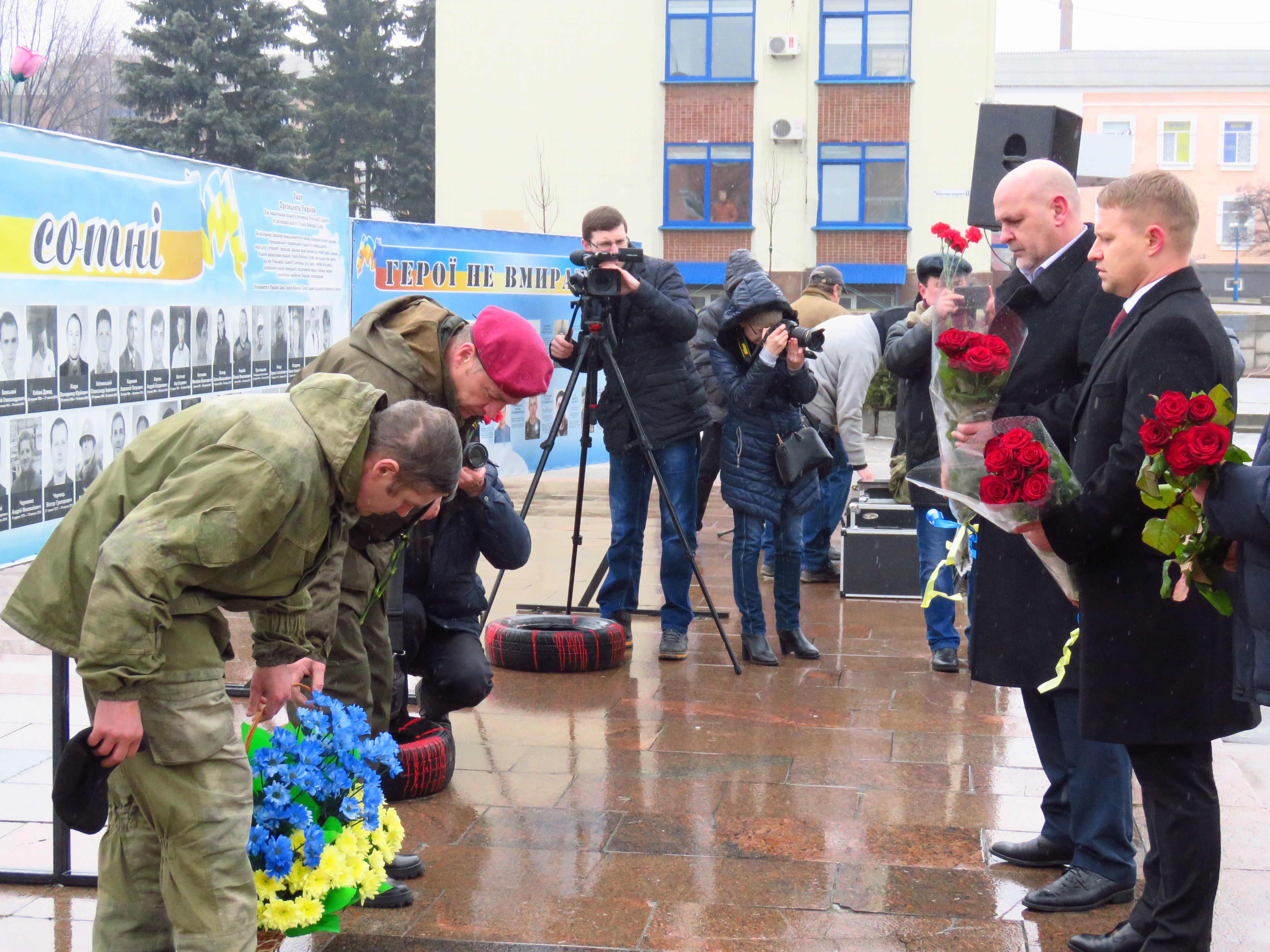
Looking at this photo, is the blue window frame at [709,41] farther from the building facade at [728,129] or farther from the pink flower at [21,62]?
the pink flower at [21,62]

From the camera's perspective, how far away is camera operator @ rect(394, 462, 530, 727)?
182 inches

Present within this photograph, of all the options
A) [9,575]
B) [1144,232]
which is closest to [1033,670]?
[1144,232]

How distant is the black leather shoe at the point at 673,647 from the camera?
260 inches

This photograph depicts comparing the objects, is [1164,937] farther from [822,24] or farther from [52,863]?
[822,24]

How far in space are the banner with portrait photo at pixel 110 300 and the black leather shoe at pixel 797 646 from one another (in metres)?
2.66

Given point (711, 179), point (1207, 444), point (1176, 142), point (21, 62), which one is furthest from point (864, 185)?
point (1207, 444)

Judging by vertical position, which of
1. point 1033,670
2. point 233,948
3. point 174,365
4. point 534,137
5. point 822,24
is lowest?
point 233,948

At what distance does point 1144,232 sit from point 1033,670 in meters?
1.31

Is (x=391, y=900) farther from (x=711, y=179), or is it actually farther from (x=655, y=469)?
(x=711, y=179)

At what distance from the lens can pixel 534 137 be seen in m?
33.8

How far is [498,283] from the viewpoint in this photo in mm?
9844

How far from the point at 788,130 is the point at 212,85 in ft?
44.0

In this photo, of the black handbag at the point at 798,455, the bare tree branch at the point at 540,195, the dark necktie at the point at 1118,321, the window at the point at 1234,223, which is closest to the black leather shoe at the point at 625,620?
the black handbag at the point at 798,455

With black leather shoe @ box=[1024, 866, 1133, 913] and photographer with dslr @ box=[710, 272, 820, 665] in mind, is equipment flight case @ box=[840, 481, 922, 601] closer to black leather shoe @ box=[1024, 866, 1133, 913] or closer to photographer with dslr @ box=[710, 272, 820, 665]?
photographer with dslr @ box=[710, 272, 820, 665]
